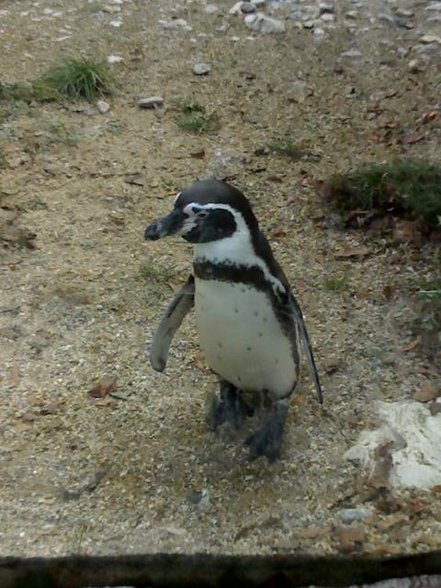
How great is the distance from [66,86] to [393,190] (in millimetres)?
1448

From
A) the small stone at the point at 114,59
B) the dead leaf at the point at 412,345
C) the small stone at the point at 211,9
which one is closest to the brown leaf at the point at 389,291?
the dead leaf at the point at 412,345

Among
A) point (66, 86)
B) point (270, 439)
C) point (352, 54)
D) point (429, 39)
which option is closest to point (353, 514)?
point (270, 439)

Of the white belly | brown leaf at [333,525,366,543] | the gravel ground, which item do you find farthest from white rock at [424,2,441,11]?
brown leaf at [333,525,366,543]

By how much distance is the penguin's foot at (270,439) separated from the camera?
7.83ft

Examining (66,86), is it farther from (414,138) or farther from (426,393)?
(426,393)

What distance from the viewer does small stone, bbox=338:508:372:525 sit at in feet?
7.34

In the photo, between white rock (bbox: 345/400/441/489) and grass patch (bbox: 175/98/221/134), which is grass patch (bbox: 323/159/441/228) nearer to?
grass patch (bbox: 175/98/221/134)

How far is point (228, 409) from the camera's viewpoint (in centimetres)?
248

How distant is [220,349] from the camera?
2.26 meters

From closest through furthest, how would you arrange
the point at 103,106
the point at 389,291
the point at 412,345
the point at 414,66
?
1. the point at 412,345
2. the point at 389,291
3. the point at 103,106
4. the point at 414,66

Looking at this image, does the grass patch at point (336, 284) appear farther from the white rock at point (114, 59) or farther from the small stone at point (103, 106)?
the white rock at point (114, 59)

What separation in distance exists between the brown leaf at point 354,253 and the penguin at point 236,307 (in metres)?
0.80

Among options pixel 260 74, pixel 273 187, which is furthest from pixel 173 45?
pixel 273 187

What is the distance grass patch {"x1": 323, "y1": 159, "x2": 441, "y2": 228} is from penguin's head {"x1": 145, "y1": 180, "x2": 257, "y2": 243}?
1.18m
